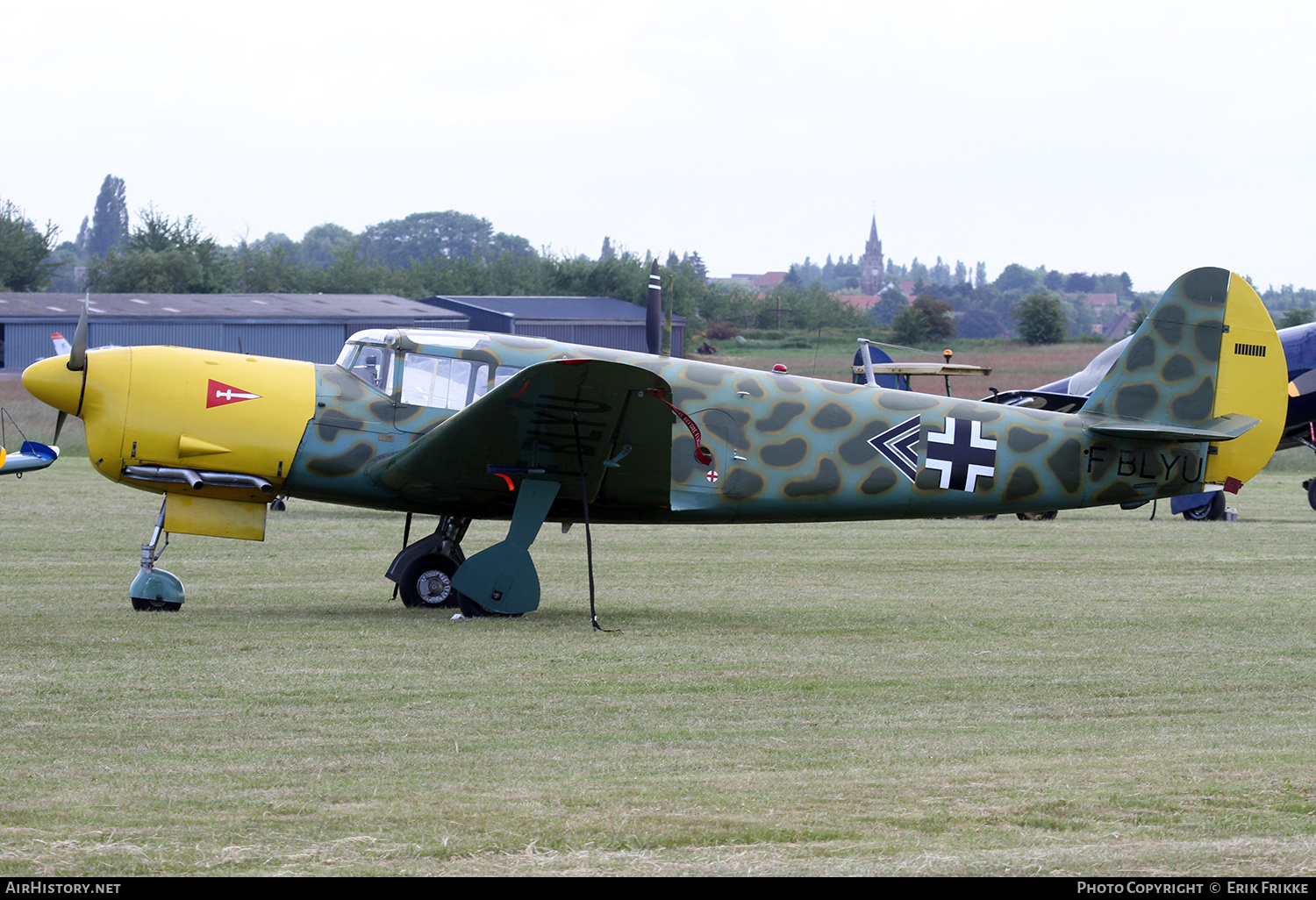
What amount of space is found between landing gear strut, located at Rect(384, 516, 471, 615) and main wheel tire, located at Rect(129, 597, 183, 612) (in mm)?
1890

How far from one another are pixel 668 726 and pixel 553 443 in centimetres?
391

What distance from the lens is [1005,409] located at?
12.0 metres

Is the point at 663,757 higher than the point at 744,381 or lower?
lower

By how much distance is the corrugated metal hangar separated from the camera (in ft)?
160

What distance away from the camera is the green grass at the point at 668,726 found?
494cm

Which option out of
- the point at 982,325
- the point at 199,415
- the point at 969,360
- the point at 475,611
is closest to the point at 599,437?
the point at 475,611

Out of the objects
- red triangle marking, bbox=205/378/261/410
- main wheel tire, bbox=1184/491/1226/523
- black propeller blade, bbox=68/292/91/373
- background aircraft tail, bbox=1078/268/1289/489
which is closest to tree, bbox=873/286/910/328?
main wheel tire, bbox=1184/491/1226/523

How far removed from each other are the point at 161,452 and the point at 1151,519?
684 inches

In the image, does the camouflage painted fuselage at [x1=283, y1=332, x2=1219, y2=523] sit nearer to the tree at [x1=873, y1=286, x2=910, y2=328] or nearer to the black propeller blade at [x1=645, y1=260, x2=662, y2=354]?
the black propeller blade at [x1=645, y1=260, x2=662, y2=354]

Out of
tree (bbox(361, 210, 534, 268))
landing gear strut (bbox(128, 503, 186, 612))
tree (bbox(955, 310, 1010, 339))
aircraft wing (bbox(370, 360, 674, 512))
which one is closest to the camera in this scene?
aircraft wing (bbox(370, 360, 674, 512))

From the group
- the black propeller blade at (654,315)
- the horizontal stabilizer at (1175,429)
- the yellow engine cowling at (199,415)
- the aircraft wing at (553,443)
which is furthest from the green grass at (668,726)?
the black propeller blade at (654,315)

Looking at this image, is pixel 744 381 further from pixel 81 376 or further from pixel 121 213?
pixel 121 213

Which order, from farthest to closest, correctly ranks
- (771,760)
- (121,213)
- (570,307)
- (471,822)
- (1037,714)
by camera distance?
1. (121,213)
2. (570,307)
3. (1037,714)
4. (771,760)
5. (471,822)

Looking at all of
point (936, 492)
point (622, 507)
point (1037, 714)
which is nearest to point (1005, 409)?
point (936, 492)
